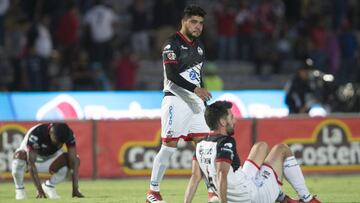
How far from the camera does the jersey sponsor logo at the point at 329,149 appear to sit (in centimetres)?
1939

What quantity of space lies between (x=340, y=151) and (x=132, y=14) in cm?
963

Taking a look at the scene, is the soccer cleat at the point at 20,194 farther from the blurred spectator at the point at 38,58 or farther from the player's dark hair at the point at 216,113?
the blurred spectator at the point at 38,58

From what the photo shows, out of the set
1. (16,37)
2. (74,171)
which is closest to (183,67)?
(74,171)

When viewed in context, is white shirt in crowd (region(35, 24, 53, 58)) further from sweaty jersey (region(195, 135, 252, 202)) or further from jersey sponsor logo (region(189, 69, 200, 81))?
sweaty jersey (region(195, 135, 252, 202))

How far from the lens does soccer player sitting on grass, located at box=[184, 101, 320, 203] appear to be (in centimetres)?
1127

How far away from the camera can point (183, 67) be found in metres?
13.1

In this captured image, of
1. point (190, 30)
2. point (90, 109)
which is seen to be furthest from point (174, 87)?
point (90, 109)

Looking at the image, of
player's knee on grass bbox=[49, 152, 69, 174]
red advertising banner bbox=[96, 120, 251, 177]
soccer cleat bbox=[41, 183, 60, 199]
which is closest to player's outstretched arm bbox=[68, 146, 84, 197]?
player's knee on grass bbox=[49, 152, 69, 174]

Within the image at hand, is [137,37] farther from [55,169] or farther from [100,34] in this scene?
[55,169]

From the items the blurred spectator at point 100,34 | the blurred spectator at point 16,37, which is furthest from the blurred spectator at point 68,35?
the blurred spectator at point 16,37

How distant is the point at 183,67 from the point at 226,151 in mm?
2061

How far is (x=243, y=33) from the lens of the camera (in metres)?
27.8

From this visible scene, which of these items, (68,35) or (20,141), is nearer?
(20,141)

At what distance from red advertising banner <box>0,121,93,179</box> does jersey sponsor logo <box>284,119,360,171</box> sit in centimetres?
356
